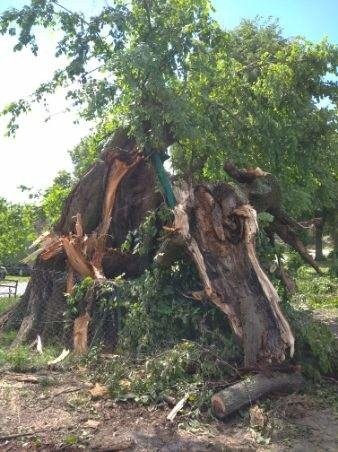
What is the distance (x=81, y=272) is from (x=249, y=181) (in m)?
3.77

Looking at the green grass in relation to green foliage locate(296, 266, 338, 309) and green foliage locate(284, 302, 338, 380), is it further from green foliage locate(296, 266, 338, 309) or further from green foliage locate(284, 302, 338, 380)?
green foliage locate(296, 266, 338, 309)

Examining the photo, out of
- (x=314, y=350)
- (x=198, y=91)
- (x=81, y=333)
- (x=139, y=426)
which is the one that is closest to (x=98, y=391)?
(x=139, y=426)

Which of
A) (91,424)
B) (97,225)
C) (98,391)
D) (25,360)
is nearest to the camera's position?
(91,424)

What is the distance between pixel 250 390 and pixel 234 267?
5.64ft

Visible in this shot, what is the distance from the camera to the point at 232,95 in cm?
1213

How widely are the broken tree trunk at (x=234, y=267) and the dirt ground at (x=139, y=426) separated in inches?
30.4

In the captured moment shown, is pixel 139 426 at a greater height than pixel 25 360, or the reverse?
pixel 25 360

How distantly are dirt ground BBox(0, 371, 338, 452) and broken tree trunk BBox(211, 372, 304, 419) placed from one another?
0.14 m

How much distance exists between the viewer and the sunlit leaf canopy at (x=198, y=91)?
9.15m

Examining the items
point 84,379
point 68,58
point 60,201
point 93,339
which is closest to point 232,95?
point 68,58

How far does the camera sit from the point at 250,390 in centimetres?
595

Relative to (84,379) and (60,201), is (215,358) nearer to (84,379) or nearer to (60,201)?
(84,379)

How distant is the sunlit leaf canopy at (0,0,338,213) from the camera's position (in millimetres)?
9148

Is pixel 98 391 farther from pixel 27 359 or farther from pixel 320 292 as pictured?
pixel 320 292
